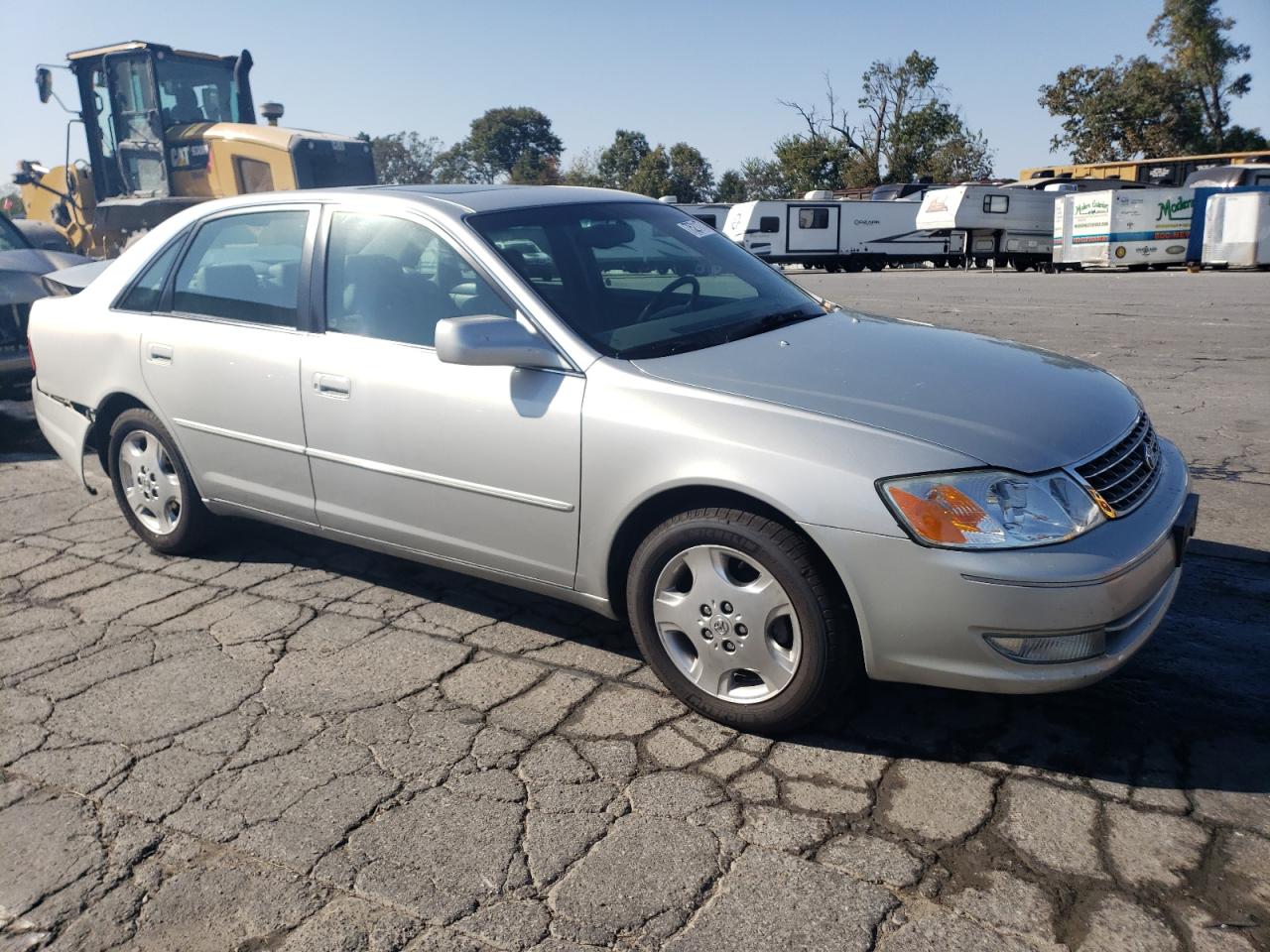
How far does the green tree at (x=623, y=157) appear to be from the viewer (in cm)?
9000

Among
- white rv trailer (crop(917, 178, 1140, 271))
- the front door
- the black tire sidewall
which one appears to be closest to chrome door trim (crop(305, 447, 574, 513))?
the front door

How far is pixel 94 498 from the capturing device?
595 centimetres

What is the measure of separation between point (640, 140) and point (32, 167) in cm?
7911

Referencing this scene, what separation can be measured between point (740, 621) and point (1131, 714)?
1.22m

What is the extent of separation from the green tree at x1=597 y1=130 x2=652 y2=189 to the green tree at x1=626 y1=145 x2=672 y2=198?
19.9 feet

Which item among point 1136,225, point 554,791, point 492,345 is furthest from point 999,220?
point 554,791

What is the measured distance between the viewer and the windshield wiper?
147 inches

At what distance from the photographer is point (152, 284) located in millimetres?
4699

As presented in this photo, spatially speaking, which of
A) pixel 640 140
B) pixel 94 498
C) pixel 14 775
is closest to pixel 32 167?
pixel 94 498

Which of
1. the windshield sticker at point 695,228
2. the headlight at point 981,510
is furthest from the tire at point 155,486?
the headlight at point 981,510

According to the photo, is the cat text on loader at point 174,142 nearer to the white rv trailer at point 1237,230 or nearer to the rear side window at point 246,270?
the rear side window at point 246,270

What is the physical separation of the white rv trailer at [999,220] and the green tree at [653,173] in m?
52.0

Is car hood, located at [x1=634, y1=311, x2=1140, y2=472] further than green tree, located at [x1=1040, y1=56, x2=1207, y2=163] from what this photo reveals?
No

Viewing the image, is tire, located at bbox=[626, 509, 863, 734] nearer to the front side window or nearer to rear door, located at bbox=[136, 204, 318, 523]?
the front side window
